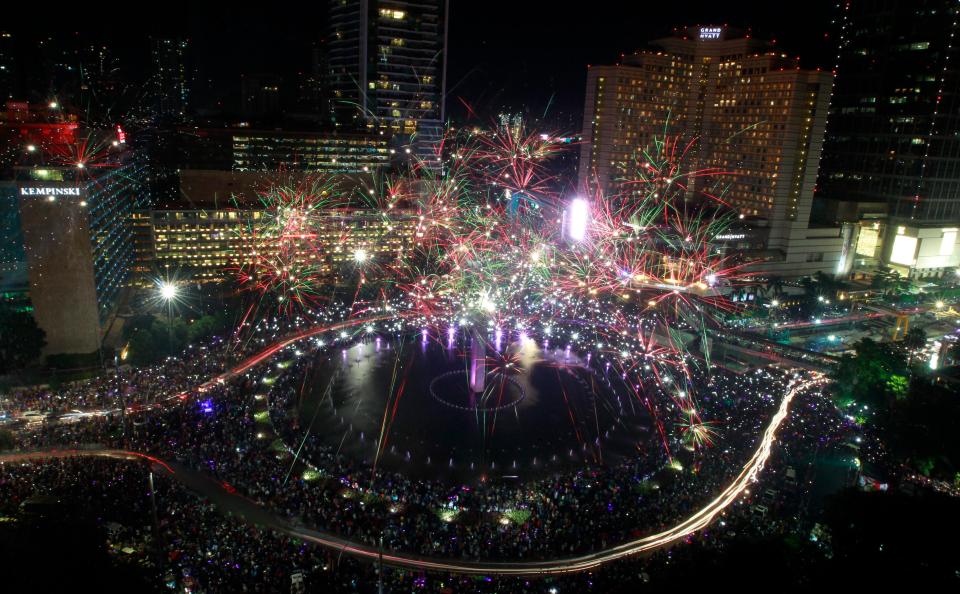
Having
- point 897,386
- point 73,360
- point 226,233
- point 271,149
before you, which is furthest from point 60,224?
point 897,386

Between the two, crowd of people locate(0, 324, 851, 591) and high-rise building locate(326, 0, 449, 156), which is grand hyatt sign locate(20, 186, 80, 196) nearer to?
crowd of people locate(0, 324, 851, 591)

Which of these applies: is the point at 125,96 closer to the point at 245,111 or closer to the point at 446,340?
the point at 245,111

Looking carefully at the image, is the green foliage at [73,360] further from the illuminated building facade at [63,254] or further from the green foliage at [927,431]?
the green foliage at [927,431]

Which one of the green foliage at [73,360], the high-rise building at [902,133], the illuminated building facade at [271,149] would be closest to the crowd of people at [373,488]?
the green foliage at [73,360]

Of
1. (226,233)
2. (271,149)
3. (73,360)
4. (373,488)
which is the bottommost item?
(73,360)

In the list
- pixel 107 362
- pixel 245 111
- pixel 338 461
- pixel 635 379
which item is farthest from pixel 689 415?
pixel 245 111

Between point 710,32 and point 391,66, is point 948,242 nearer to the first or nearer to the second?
point 710,32
